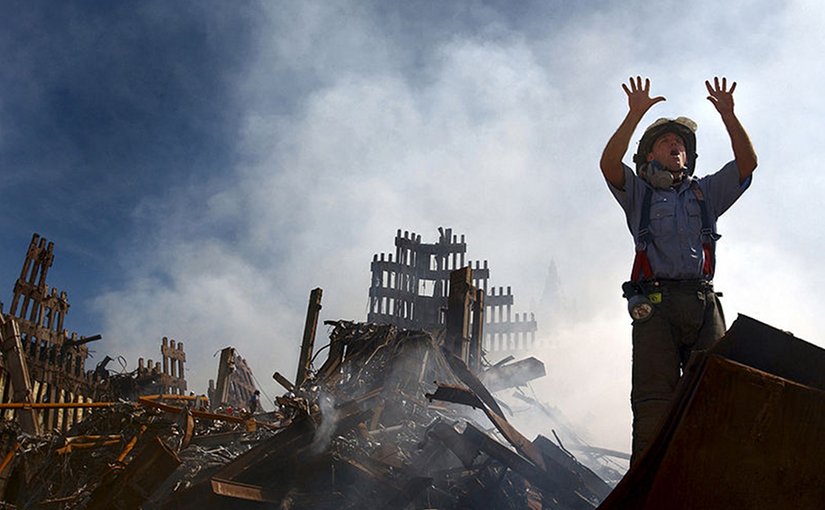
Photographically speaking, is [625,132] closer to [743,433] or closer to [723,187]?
[723,187]

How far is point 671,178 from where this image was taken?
340 centimetres

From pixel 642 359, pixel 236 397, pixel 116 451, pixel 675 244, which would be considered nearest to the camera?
pixel 642 359

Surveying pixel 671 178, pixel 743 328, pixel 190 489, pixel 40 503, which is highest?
pixel 671 178

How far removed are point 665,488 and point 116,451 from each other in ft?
20.6

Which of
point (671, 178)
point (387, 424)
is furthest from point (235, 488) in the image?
point (671, 178)

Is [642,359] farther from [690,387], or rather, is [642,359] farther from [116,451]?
[116,451]

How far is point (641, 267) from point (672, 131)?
3.04ft

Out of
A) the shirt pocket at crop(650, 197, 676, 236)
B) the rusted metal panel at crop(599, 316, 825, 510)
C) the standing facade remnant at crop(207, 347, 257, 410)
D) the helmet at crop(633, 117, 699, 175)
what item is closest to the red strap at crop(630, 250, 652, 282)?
the shirt pocket at crop(650, 197, 676, 236)

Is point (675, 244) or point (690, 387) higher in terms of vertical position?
point (675, 244)

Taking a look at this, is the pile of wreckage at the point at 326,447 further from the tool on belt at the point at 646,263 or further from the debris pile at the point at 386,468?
the tool on belt at the point at 646,263

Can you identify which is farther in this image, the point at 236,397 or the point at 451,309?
the point at 236,397

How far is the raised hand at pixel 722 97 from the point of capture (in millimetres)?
3307

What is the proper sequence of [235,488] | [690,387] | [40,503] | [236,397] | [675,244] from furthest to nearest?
[236,397]
[40,503]
[235,488]
[675,244]
[690,387]

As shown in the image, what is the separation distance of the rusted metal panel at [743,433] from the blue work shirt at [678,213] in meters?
1.47
